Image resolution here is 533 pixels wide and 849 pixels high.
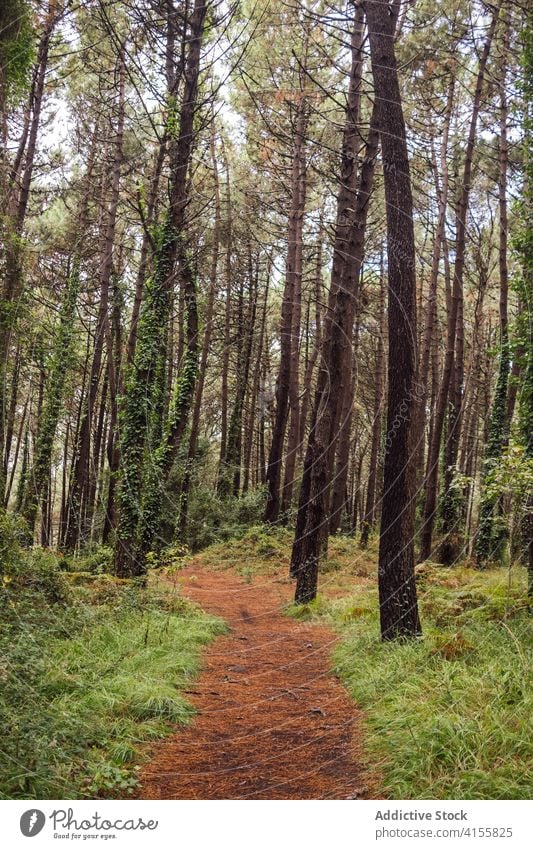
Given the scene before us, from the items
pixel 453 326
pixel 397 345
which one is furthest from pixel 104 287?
pixel 397 345

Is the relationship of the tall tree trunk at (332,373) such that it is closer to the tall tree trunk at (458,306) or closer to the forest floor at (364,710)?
the forest floor at (364,710)

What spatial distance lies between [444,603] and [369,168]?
6677 millimetres

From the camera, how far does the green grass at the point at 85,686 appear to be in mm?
3350

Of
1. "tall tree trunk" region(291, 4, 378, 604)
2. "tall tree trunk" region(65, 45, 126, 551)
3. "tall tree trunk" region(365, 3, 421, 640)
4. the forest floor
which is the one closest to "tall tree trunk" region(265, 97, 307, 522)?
"tall tree trunk" region(65, 45, 126, 551)

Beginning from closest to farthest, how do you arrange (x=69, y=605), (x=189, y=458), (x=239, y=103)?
(x=69, y=605), (x=239, y=103), (x=189, y=458)

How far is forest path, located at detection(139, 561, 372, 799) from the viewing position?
357 centimetres

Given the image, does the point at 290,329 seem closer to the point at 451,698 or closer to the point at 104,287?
the point at 104,287

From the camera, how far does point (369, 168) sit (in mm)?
9367

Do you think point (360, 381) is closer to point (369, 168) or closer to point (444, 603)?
point (369, 168)

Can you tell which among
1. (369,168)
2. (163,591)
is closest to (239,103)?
(369,168)

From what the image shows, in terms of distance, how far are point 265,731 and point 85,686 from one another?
4.76 ft

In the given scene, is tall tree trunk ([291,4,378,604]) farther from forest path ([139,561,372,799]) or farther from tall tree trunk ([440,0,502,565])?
tall tree trunk ([440,0,502,565])

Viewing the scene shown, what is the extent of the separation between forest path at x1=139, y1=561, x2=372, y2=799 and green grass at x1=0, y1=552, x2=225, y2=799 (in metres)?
0.21

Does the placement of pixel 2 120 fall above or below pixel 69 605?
above
